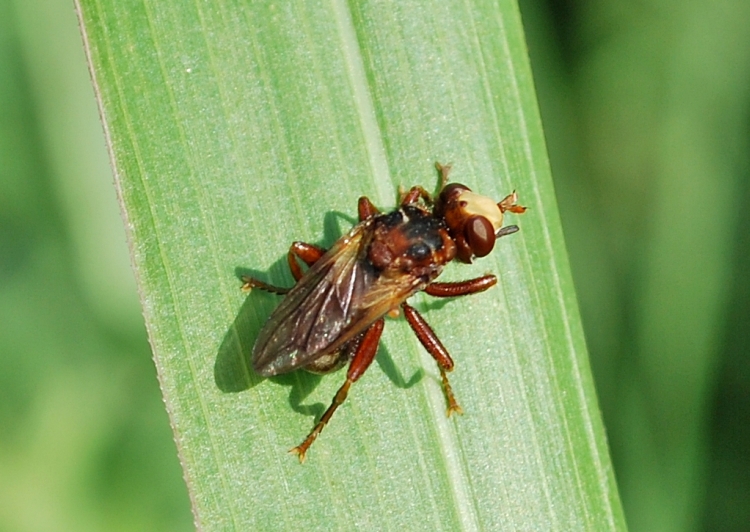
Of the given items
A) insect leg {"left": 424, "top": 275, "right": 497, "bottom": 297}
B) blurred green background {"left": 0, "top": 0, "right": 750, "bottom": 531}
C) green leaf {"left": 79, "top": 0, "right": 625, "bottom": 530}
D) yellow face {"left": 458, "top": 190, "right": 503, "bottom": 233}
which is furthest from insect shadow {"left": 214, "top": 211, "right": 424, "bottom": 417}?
blurred green background {"left": 0, "top": 0, "right": 750, "bottom": 531}

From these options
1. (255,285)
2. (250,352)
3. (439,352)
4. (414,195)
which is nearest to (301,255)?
(255,285)

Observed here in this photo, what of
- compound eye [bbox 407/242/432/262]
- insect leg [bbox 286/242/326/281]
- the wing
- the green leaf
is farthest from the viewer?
compound eye [bbox 407/242/432/262]

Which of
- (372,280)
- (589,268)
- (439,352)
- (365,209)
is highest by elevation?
(365,209)

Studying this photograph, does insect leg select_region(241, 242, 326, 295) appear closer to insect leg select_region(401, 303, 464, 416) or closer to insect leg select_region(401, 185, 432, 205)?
insect leg select_region(401, 185, 432, 205)

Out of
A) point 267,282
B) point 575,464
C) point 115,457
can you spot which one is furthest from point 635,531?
point 115,457

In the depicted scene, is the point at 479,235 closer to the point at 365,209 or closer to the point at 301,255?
the point at 365,209

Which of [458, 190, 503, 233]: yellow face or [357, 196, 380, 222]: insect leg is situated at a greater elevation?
[357, 196, 380, 222]: insect leg

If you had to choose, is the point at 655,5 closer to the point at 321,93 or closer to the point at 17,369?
the point at 321,93

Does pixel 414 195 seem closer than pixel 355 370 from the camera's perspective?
No
